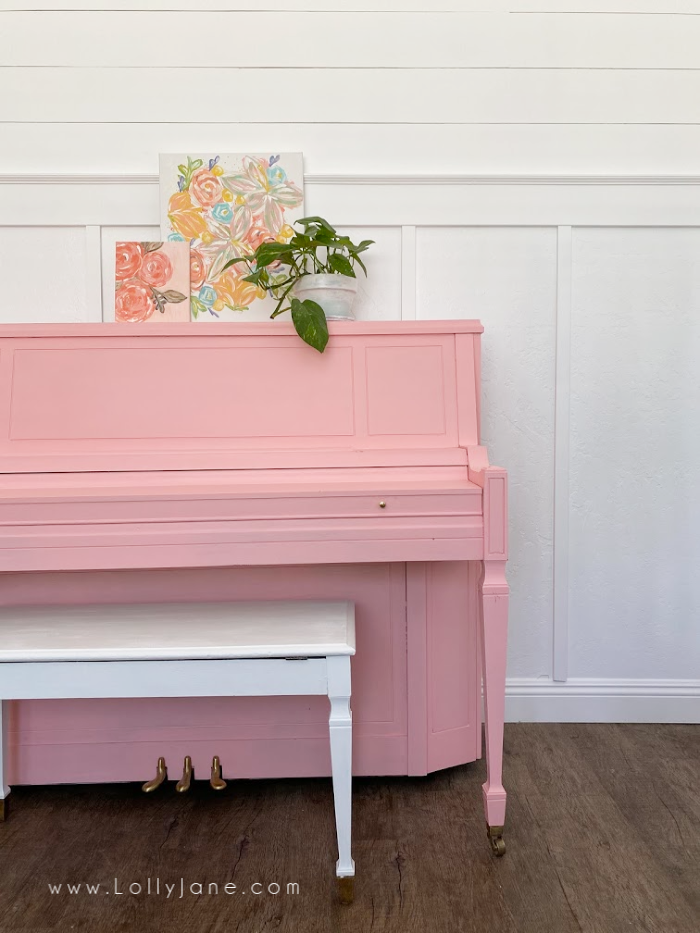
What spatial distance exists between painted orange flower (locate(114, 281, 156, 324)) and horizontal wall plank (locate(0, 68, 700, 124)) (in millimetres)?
579

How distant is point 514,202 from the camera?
2283mm

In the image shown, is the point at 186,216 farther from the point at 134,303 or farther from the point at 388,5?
the point at 388,5

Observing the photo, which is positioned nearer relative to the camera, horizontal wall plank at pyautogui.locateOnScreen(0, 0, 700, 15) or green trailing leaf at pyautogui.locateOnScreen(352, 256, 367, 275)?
green trailing leaf at pyautogui.locateOnScreen(352, 256, 367, 275)

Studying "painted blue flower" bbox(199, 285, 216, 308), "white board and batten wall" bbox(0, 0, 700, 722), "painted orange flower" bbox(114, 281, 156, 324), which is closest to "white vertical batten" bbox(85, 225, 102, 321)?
"white board and batten wall" bbox(0, 0, 700, 722)

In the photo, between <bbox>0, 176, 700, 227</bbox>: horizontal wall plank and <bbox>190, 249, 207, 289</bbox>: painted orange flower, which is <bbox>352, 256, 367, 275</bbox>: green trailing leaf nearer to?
<bbox>0, 176, 700, 227</bbox>: horizontal wall plank

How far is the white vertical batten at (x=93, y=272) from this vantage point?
7.37ft

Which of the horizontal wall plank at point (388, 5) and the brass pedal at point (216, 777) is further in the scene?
the horizontal wall plank at point (388, 5)

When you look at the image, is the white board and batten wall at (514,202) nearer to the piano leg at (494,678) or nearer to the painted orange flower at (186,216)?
the painted orange flower at (186,216)

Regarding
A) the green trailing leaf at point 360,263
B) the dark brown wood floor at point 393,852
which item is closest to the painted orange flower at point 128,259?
the green trailing leaf at point 360,263

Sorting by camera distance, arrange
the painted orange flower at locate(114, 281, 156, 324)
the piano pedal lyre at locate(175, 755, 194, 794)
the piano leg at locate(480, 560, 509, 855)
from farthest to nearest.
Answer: the painted orange flower at locate(114, 281, 156, 324) < the piano pedal lyre at locate(175, 755, 194, 794) < the piano leg at locate(480, 560, 509, 855)

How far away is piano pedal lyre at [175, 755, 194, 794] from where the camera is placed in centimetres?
179

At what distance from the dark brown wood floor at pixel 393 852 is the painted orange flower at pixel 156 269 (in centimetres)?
153

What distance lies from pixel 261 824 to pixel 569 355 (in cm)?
171

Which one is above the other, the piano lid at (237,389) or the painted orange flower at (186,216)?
the painted orange flower at (186,216)
